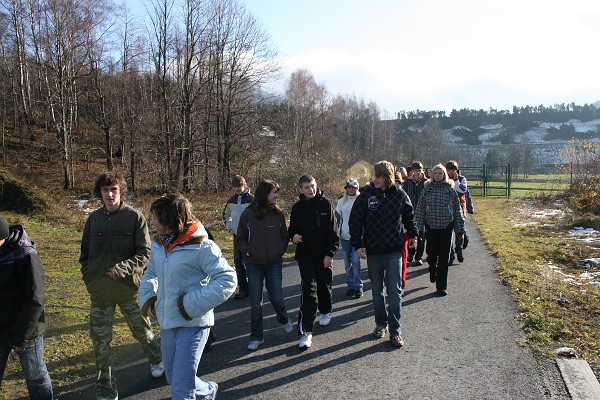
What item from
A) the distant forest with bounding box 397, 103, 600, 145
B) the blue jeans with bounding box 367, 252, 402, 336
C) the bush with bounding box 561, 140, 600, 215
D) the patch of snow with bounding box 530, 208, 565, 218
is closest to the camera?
the blue jeans with bounding box 367, 252, 402, 336

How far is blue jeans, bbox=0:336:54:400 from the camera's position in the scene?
3.51 metres

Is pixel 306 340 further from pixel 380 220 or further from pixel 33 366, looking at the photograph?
pixel 33 366

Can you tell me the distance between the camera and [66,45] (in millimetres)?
25531

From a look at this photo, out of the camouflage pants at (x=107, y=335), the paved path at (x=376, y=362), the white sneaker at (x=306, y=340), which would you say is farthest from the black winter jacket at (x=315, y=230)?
the camouflage pants at (x=107, y=335)

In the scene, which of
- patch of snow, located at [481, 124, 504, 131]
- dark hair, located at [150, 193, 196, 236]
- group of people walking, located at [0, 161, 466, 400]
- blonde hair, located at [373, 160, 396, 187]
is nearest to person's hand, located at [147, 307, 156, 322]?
group of people walking, located at [0, 161, 466, 400]

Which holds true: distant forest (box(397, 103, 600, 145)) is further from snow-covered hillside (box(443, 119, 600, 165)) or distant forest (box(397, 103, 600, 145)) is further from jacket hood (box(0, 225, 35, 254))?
jacket hood (box(0, 225, 35, 254))

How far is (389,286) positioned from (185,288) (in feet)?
9.03

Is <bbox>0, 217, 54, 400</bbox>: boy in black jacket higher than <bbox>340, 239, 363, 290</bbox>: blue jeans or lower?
higher

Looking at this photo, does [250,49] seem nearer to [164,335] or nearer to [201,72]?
[201,72]

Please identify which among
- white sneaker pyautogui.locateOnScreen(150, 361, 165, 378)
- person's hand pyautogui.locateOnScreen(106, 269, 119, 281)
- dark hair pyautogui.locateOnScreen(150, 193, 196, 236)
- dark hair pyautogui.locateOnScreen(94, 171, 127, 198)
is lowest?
white sneaker pyautogui.locateOnScreen(150, 361, 165, 378)

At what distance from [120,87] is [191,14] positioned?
26.7ft

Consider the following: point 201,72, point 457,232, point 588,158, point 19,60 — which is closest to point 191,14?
point 201,72

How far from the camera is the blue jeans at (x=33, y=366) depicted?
138 inches

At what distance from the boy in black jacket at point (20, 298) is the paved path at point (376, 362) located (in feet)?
2.87
